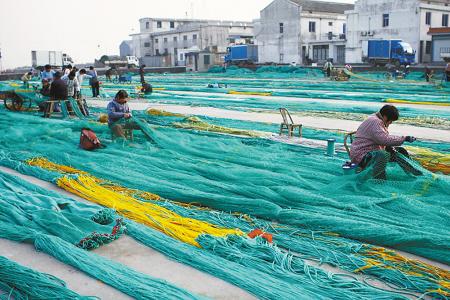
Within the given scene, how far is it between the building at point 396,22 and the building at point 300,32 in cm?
271

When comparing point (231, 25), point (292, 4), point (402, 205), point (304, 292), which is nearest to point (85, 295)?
point (304, 292)

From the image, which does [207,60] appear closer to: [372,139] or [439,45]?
[439,45]

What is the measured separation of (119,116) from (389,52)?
31.5 meters

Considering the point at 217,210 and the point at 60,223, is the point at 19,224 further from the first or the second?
the point at 217,210

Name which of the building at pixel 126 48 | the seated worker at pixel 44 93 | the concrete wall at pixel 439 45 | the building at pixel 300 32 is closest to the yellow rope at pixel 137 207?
the seated worker at pixel 44 93

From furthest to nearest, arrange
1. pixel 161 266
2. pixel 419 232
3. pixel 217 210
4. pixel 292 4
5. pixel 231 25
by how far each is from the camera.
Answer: pixel 231 25, pixel 292 4, pixel 217 210, pixel 419 232, pixel 161 266

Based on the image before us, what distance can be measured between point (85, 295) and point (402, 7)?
134 ft

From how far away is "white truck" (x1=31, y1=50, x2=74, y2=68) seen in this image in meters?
47.2

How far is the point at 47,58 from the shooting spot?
4875cm

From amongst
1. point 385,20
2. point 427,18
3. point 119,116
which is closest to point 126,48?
point 385,20

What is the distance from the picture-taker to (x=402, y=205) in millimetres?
5148

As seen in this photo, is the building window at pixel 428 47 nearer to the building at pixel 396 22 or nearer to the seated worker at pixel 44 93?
the building at pixel 396 22

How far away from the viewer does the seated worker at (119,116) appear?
9156mm

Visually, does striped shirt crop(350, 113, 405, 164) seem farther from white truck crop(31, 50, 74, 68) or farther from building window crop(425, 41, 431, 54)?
white truck crop(31, 50, 74, 68)
